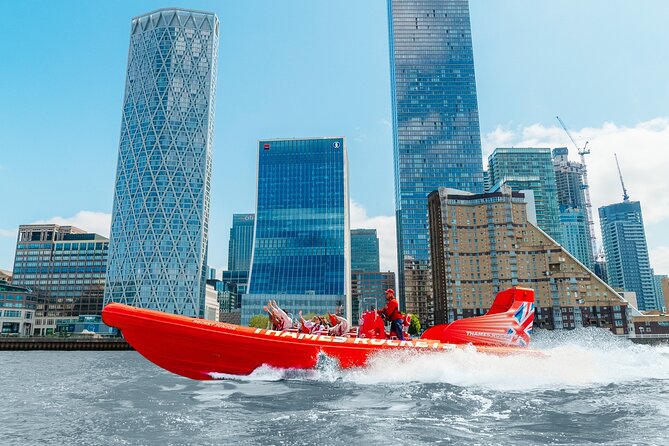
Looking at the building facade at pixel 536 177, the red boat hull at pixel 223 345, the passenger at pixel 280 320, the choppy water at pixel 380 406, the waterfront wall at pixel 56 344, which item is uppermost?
the building facade at pixel 536 177

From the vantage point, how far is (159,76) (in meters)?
136

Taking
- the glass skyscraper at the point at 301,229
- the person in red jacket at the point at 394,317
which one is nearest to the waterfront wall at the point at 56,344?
the glass skyscraper at the point at 301,229

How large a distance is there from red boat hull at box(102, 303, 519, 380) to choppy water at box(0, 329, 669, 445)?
43 centimetres

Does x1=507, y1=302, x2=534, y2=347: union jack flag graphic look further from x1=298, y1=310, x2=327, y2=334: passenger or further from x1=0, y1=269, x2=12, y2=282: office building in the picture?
x1=0, y1=269, x2=12, y2=282: office building

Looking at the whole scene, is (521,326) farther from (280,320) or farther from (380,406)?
(280,320)

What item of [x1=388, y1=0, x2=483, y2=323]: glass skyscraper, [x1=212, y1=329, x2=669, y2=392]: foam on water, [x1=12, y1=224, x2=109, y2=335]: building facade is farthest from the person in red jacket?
[x1=12, y1=224, x2=109, y2=335]: building facade

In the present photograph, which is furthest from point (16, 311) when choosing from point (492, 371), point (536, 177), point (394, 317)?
point (536, 177)

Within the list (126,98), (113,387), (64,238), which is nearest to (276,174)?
(126,98)

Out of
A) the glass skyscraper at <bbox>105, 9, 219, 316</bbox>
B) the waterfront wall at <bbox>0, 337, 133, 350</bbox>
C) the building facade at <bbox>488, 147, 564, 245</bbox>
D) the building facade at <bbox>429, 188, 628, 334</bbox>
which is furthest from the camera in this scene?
the building facade at <bbox>488, 147, 564, 245</bbox>

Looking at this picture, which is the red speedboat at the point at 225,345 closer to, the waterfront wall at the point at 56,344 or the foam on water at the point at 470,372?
the foam on water at the point at 470,372

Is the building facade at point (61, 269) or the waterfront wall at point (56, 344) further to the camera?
the building facade at point (61, 269)

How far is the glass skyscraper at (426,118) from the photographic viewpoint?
517ft

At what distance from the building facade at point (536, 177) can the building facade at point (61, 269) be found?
151540 mm

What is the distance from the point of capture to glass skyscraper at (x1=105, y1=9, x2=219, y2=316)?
411 ft
